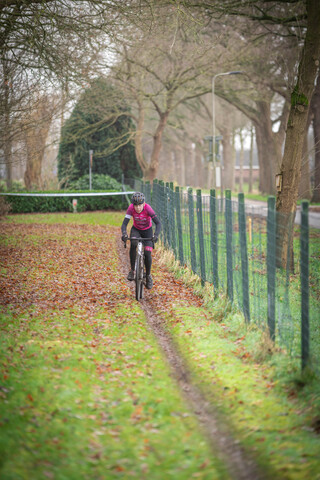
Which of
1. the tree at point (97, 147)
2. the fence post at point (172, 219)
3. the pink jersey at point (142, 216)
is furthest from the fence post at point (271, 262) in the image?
the tree at point (97, 147)

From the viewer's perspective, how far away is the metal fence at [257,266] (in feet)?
19.6

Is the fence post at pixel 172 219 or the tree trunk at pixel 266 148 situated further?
the tree trunk at pixel 266 148

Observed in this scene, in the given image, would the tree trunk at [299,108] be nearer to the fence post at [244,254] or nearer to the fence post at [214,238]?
the fence post at [214,238]

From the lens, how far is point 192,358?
702 cm

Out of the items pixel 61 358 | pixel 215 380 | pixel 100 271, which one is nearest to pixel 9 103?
pixel 100 271

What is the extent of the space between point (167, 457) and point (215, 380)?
1.74 meters

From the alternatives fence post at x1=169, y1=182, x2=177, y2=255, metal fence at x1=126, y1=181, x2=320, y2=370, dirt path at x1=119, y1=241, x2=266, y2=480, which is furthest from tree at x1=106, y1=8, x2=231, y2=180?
dirt path at x1=119, y1=241, x2=266, y2=480

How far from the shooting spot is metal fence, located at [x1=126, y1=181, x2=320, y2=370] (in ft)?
19.6

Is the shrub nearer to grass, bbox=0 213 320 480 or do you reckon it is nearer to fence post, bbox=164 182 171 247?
fence post, bbox=164 182 171 247

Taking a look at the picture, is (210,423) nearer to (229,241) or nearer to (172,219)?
(229,241)

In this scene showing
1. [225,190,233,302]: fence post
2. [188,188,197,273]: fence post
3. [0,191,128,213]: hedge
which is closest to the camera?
[225,190,233,302]: fence post

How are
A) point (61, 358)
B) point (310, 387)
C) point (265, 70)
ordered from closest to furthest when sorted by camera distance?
1. point (310, 387)
2. point (61, 358)
3. point (265, 70)

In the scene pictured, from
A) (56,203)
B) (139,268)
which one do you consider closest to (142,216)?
(139,268)

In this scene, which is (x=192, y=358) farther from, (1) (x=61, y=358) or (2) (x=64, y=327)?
(2) (x=64, y=327)
